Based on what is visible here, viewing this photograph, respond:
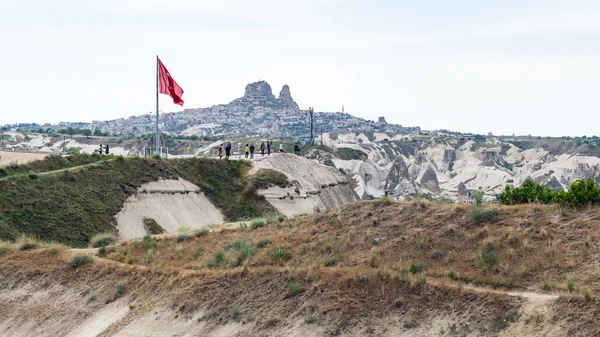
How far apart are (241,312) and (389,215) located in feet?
19.1

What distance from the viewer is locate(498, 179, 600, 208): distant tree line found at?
1962 centimetres

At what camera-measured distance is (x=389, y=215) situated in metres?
21.6

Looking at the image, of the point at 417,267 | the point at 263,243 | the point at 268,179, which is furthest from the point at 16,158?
the point at 417,267

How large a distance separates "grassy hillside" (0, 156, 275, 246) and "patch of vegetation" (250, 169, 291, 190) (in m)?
0.90

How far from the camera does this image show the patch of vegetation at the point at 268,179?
183ft

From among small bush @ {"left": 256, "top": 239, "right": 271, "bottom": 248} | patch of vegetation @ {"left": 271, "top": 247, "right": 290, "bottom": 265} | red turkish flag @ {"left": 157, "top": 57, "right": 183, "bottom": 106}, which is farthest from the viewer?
red turkish flag @ {"left": 157, "top": 57, "right": 183, "bottom": 106}

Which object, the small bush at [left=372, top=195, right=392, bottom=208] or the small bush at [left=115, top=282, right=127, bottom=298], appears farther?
the small bush at [left=372, top=195, right=392, bottom=208]

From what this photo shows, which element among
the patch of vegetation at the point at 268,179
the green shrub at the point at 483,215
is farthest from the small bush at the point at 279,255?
the patch of vegetation at the point at 268,179

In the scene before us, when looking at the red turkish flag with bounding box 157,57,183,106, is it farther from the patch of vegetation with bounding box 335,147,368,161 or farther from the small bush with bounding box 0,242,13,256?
the patch of vegetation with bounding box 335,147,368,161

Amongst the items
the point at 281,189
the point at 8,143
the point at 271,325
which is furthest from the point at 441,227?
the point at 8,143

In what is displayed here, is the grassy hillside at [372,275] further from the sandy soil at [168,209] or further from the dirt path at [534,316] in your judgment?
the sandy soil at [168,209]

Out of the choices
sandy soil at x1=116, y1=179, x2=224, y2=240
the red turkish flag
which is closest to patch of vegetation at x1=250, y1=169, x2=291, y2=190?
sandy soil at x1=116, y1=179, x2=224, y2=240

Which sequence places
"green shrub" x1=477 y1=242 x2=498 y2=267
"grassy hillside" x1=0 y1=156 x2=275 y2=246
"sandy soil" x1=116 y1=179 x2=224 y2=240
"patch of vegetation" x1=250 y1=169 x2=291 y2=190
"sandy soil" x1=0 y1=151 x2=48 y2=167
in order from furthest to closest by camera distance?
"patch of vegetation" x1=250 y1=169 x2=291 y2=190 → "sandy soil" x1=0 y1=151 x2=48 y2=167 → "sandy soil" x1=116 y1=179 x2=224 y2=240 → "grassy hillside" x1=0 y1=156 x2=275 y2=246 → "green shrub" x1=477 y1=242 x2=498 y2=267

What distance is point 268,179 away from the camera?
5709 cm
